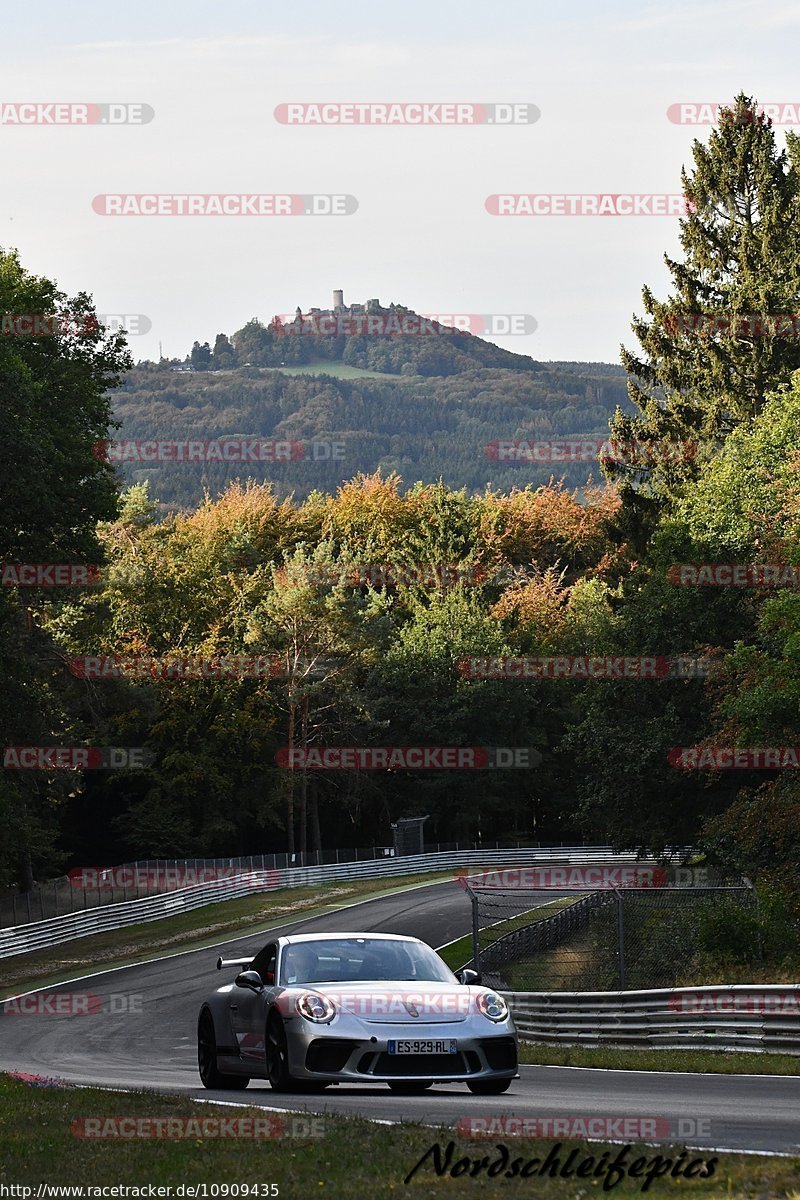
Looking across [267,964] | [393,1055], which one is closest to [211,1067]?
[267,964]

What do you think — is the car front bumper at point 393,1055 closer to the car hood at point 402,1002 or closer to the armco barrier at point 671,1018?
the car hood at point 402,1002

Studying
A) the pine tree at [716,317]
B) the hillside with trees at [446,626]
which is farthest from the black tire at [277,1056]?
the pine tree at [716,317]

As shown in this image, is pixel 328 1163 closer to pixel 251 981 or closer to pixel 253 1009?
pixel 253 1009

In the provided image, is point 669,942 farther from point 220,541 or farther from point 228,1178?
point 220,541

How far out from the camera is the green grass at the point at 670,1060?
616 inches

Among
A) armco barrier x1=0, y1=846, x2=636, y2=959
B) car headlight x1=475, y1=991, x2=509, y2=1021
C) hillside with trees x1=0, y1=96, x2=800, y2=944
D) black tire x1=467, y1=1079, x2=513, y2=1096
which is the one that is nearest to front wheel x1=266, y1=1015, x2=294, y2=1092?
black tire x1=467, y1=1079, x2=513, y2=1096

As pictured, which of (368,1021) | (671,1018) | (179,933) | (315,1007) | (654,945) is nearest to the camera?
(368,1021)

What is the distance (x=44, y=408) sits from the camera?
43719 millimetres

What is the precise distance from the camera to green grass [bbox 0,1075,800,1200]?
25.2 ft

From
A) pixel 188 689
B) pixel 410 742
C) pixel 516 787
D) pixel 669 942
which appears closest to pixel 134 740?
pixel 188 689

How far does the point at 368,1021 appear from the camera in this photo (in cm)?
1227

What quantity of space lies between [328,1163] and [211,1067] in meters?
6.25

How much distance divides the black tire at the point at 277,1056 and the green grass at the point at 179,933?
91.5ft

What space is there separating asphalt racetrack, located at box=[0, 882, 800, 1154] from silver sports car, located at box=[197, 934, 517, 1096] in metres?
0.21
